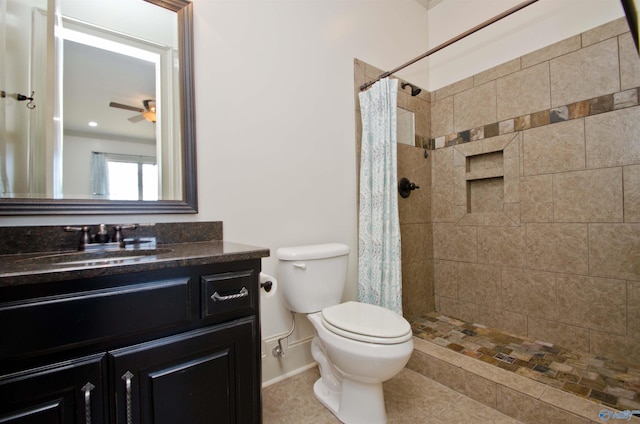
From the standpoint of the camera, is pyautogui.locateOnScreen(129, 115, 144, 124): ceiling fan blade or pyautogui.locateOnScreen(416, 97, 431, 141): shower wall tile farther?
pyautogui.locateOnScreen(416, 97, 431, 141): shower wall tile

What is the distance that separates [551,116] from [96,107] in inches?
100

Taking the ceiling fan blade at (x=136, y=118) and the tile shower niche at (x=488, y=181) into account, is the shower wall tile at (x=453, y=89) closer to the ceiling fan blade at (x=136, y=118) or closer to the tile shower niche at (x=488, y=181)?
the tile shower niche at (x=488, y=181)

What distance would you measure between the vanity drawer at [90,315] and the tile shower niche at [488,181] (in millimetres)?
2163

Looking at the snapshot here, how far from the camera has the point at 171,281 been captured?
0.83 meters

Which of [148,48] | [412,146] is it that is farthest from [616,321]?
[148,48]

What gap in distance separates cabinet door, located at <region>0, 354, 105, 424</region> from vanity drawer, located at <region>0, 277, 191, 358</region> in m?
0.05

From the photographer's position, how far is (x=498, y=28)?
2.18 meters

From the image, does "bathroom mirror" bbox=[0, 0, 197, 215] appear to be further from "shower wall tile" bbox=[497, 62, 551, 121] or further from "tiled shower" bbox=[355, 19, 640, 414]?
"shower wall tile" bbox=[497, 62, 551, 121]

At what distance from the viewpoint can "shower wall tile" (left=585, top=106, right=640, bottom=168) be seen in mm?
1605

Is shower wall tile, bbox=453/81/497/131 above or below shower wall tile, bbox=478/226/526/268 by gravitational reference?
above

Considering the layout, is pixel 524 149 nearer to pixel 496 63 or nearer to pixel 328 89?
pixel 496 63

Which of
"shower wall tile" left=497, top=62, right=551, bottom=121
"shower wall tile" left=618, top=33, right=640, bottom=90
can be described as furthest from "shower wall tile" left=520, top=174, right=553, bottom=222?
"shower wall tile" left=618, top=33, right=640, bottom=90

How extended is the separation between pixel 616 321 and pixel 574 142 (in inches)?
42.3

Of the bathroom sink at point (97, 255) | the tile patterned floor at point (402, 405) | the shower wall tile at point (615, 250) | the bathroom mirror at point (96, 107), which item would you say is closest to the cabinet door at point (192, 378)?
the bathroom sink at point (97, 255)
